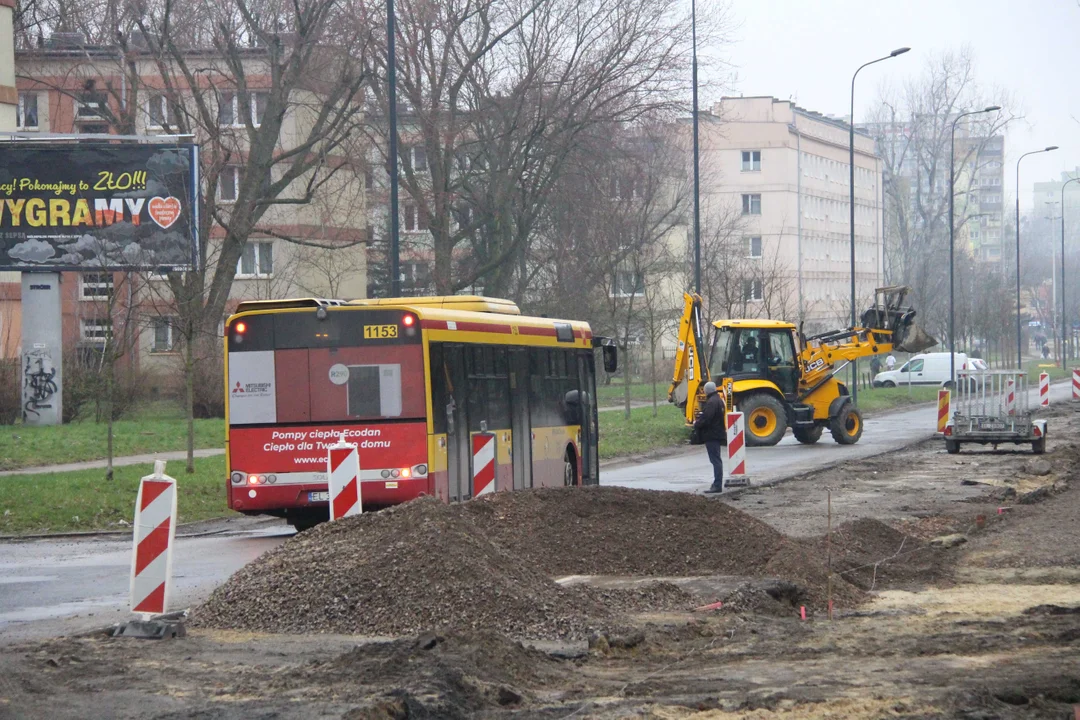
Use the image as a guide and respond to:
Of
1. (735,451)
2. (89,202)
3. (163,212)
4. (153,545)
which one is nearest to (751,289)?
(163,212)

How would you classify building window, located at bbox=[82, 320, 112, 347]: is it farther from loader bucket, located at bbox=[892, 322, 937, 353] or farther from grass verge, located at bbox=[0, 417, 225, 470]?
loader bucket, located at bbox=[892, 322, 937, 353]

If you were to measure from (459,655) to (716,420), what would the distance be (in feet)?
47.0

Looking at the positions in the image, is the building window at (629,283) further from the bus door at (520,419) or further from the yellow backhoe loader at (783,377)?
the bus door at (520,419)

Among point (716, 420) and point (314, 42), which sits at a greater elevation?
point (314, 42)

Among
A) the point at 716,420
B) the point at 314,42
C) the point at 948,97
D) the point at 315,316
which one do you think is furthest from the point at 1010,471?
the point at 948,97

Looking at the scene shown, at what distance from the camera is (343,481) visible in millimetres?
12656

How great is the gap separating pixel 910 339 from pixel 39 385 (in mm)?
21642

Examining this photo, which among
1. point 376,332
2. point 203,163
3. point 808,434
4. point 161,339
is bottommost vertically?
point 808,434

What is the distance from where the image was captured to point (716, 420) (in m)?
21.4

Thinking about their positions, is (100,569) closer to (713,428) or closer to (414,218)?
(713,428)

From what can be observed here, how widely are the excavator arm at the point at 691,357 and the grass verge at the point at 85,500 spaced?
11.1 meters

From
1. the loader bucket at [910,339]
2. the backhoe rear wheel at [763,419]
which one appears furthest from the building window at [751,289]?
the backhoe rear wheel at [763,419]

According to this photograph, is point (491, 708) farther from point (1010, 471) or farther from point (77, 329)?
point (77, 329)

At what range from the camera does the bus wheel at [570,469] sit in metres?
19.7
